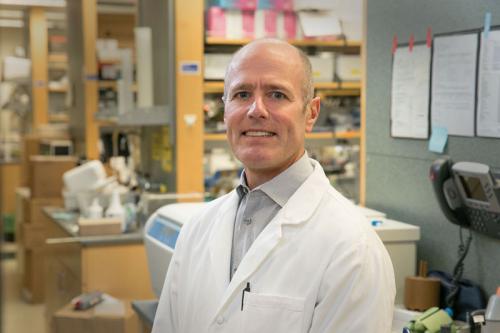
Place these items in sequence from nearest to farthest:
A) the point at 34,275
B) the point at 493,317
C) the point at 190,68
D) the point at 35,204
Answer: the point at 493,317 → the point at 190,68 → the point at 35,204 → the point at 34,275

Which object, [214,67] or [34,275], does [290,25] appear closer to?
[214,67]

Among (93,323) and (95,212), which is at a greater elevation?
(95,212)

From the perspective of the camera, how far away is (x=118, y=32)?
987cm

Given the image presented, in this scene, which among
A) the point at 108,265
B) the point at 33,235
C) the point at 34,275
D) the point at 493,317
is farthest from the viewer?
the point at 34,275

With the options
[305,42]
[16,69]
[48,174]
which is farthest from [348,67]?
[16,69]

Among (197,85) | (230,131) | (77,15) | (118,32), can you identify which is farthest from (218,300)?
(118,32)

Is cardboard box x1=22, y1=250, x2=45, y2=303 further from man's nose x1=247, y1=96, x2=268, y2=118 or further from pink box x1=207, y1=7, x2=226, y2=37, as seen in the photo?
man's nose x1=247, y1=96, x2=268, y2=118

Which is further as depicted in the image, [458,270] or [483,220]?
[458,270]

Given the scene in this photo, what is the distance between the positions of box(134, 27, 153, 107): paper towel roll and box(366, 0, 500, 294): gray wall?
6.66 feet

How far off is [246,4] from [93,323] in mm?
2487

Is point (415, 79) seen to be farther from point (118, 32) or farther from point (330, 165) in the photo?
point (118, 32)

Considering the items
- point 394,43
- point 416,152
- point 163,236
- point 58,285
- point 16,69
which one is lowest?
point 58,285

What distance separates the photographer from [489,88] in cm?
220

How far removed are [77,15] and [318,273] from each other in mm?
5543
